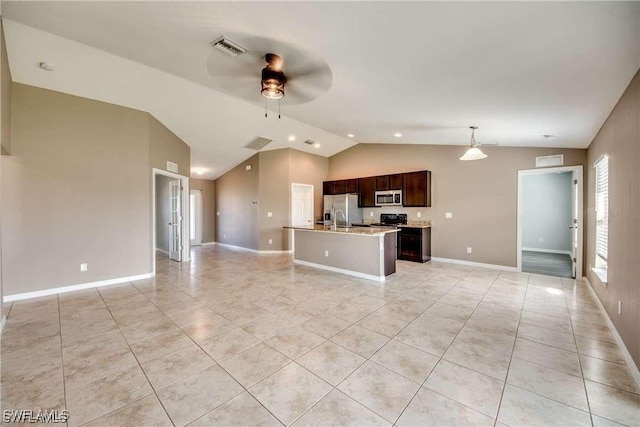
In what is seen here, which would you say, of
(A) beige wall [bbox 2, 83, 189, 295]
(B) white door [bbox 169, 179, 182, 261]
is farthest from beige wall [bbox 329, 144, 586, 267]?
(A) beige wall [bbox 2, 83, 189, 295]

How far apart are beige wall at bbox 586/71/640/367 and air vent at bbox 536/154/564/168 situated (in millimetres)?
1723

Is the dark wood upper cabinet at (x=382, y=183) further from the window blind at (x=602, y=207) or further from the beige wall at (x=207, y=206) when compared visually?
the beige wall at (x=207, y=206)

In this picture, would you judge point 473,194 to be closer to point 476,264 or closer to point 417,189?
point 417,189

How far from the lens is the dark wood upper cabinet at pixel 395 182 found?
21.1ft

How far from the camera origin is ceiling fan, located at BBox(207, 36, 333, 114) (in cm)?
240

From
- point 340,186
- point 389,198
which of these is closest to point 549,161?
point 389,198

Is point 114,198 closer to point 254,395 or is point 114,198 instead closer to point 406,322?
point 254,395

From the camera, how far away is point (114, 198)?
429cm

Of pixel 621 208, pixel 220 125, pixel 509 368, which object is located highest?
pixel 220 125

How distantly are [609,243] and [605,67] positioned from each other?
76.3 inches

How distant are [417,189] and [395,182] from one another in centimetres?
60

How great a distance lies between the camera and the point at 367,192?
278 inches

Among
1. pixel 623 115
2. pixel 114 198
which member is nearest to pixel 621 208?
pixel 623 115

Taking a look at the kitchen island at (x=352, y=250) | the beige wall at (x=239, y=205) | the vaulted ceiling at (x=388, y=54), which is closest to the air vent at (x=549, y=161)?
the vaulted ceiling at (x=388, y=54)
